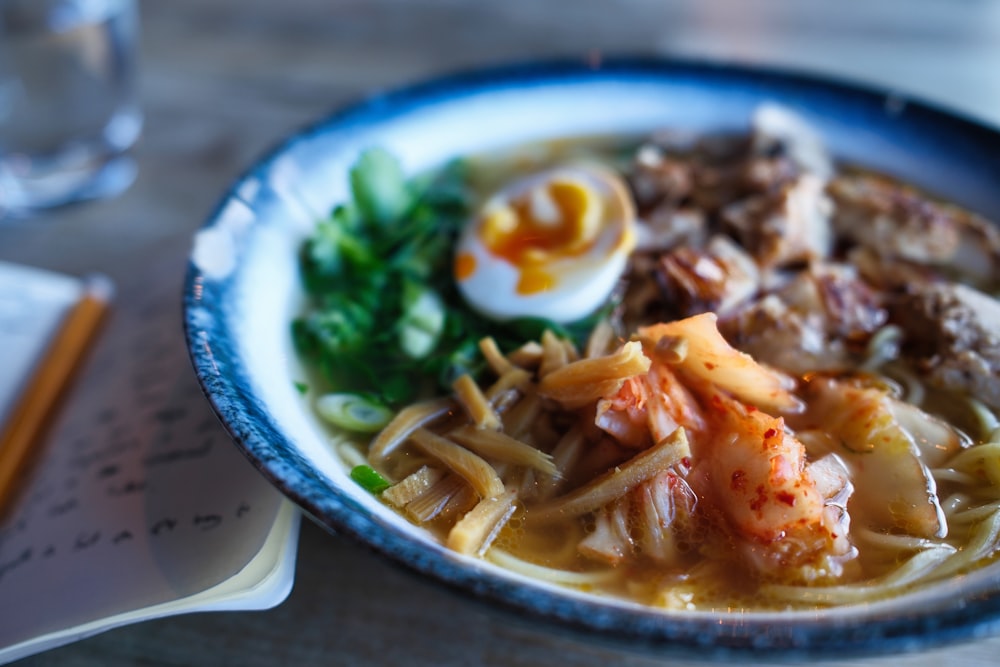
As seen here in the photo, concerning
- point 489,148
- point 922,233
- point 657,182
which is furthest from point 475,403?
point 922,233

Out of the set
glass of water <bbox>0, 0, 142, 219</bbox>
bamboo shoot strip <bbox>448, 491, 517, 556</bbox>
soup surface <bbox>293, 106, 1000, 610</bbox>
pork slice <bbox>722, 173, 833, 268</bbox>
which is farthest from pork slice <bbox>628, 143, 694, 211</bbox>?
glass of water <bbox>0, 0, 142, 219</bbox>

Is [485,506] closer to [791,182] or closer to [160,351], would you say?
[160,351]

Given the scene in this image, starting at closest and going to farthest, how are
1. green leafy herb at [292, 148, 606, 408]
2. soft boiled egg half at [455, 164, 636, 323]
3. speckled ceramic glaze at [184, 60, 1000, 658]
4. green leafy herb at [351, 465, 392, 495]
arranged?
speckled ceramic glaze at [184, 60, 1000, 658], green leafy herb at [351, 465, 392, 495], green leafy herb at [292, 148, 606, 408], soft boiled egg half at [455, 164, 636, 323]

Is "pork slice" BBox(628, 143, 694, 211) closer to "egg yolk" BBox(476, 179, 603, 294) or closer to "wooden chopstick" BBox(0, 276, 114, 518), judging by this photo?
"egg yolk" BBox(476, 179, 603, 294)

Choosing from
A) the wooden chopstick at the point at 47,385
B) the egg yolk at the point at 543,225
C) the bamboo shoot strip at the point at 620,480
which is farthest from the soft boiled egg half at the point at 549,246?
the wooden chopstick at the point at 47,385

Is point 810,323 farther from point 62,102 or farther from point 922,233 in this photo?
point 62,102
